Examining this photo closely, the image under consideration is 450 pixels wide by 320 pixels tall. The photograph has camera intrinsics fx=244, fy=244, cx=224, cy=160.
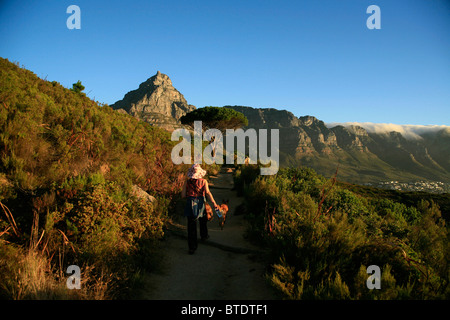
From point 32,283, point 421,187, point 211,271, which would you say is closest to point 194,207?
point 211,271

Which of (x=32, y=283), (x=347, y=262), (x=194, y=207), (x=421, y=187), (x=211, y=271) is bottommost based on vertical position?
(x=421, y=187)

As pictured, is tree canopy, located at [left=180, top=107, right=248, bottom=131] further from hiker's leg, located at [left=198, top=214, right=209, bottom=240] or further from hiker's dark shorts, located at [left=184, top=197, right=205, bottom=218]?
hiker's dark shorts, located at [left=184, top=197, right=205, bottom=218]

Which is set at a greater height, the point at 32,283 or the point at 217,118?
the point at 217,118

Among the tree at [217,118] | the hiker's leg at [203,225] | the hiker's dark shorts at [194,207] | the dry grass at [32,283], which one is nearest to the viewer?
the dry grass at [32,283]

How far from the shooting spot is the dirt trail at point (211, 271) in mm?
4117

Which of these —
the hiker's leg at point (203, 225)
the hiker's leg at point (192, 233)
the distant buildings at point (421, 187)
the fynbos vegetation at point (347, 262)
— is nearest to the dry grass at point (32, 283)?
the hiker's leg at point (192, 233)

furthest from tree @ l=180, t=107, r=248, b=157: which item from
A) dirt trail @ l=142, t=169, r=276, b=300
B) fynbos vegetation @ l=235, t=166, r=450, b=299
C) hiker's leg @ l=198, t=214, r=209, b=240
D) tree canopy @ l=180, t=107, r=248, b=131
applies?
fynbos vegetation @ l=235, t=166, r=450, b=299

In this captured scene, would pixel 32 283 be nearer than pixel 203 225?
Yes

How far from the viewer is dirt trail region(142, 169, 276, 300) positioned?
4117 mm

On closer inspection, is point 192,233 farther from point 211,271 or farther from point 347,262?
point 347,262

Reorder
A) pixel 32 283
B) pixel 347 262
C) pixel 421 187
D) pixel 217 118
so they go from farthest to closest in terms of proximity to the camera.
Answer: pixel 421 187
pixel 217 118
pixel 347 262
pixel 32 283

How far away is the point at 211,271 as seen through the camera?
5.02 metres

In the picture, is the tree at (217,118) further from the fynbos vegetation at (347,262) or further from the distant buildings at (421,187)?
the distant buildings at (421,187)

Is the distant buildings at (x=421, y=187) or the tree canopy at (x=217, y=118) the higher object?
the tree canopy at (x=217, y=118)
